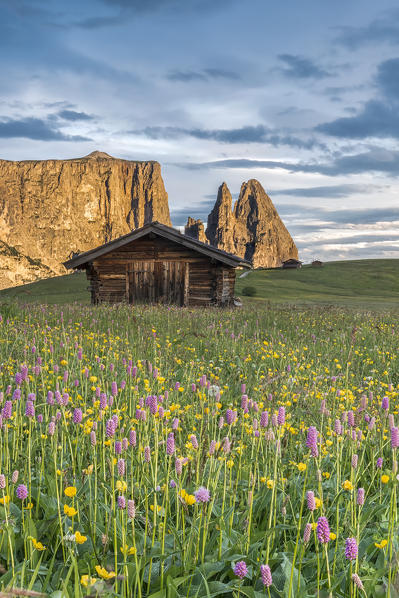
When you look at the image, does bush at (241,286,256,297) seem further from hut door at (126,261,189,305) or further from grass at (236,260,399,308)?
hut door at (126,261,189,305)

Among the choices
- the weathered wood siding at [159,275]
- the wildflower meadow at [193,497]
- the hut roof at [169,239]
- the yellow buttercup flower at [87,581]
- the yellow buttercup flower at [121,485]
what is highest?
the hut roof at [169,239]

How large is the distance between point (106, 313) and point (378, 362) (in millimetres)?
8212

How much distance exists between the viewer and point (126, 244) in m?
29.1

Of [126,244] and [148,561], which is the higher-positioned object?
[126,244]

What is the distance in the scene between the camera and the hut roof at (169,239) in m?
27.4

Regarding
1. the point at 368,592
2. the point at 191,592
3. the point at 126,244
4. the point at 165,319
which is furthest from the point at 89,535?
the point at 126,244

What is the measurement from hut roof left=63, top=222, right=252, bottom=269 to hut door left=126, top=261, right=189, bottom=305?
156 cm

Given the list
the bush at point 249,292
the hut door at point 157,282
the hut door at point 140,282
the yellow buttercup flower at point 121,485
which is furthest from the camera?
the bush at point 249,292

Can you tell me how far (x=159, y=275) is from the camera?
28.8 m

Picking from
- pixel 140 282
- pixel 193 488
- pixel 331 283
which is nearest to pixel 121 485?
pixel 193 488

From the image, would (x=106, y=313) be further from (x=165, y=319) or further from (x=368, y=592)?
(x=368, y=592)

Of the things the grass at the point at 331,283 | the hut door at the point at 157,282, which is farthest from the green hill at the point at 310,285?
the hut door at the point at 157,282

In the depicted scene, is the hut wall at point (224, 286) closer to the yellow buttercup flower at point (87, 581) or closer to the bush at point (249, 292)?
the bush at point (249, 292)

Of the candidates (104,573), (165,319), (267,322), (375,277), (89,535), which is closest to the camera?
(104,573)
